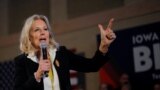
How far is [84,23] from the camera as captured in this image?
18.8 ft

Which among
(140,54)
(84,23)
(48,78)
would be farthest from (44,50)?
(84,23)

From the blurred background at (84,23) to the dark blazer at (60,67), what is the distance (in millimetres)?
2646

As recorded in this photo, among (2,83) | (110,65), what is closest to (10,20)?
(2,83)

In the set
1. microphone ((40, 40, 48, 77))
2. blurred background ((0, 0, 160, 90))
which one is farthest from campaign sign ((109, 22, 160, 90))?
microphone ((40, 40, 48, 77))

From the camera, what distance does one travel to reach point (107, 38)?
2174 mm

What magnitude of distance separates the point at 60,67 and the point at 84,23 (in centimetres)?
376

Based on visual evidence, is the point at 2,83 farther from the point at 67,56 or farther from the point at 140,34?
the point at 67,56

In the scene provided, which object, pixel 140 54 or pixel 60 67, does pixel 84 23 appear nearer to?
pixel 140 54

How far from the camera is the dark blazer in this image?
185 cm

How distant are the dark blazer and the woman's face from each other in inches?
4.0

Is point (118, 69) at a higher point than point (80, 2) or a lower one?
lower

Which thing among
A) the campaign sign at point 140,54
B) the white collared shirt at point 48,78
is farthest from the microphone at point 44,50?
the campaign sign at point 140,54

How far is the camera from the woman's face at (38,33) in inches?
78.6

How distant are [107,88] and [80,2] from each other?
62.4 inches
